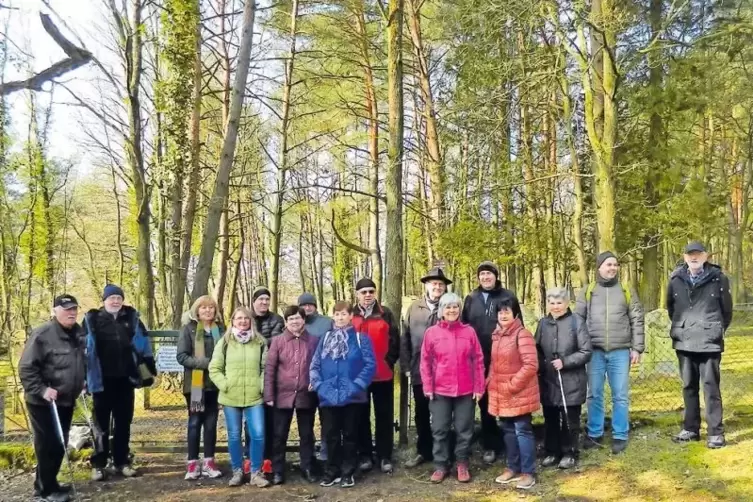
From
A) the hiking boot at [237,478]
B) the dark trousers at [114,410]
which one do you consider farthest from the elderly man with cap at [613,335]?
the dark trousers at [114,410]

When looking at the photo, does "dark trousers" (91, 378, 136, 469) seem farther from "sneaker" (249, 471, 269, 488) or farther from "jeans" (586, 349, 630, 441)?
"jeans" (586, 349, 630, 441)

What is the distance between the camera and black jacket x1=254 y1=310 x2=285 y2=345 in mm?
5449

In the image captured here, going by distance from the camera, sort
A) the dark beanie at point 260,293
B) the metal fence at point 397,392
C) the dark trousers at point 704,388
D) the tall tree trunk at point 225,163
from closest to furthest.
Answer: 1. the dark trousers at point 704,388
2. the dark beanie at point 260,293
3. the metal fence at point 397,392
4. the tall tree trunk at point 225,163

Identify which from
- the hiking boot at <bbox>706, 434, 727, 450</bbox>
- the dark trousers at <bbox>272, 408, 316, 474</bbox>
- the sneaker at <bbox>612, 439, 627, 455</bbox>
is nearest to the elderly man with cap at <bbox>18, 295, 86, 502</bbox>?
the dark trousers at <bbox>272, 408, 316, 474</bbox>

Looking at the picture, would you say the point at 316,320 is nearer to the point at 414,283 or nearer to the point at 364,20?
the point at 364,20

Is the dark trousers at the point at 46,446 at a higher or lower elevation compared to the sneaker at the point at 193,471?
higher

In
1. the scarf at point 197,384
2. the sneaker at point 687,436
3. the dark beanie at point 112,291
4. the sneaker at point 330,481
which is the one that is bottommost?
the sneaker at point 330,481

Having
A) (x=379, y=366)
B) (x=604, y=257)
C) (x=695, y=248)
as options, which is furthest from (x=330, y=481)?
(x=695, y=248)

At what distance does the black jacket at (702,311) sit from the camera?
5.12 meters

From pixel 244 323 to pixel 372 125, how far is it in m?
11.3

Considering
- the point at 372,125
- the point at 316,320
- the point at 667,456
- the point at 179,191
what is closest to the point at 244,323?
the point at 316,320

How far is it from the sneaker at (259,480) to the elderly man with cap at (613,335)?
2.92 metres

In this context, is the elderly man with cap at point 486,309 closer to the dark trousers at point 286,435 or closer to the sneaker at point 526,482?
the sneaker at point 526,482

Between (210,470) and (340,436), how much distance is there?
48.2 inches
